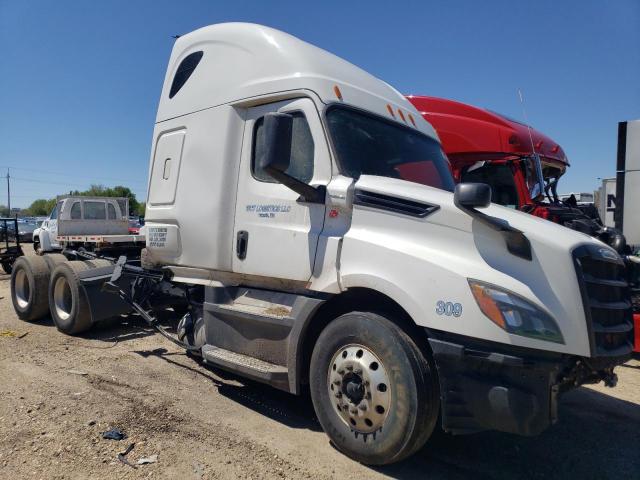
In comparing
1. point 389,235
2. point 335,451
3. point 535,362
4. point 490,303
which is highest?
point 389,235

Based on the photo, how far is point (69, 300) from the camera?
23.2 feet

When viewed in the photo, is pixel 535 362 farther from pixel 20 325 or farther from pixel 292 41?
pixel 20 325

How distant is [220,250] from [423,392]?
225cm

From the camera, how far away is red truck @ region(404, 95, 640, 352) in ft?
22.9

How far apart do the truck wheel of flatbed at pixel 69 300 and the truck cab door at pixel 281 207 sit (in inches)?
131

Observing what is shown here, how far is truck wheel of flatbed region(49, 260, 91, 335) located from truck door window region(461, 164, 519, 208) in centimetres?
574

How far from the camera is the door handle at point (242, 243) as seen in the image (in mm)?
4273

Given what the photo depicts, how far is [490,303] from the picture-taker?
285 centimetres

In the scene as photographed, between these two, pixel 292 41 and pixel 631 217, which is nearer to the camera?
pixel 292 41

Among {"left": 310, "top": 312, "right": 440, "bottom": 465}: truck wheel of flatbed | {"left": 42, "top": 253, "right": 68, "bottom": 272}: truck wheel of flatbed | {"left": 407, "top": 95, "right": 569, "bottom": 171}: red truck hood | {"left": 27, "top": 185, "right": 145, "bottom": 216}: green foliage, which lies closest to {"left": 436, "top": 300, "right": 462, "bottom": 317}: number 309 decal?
{"left": 310, "top": 312, "right": 440, "bottom": 465}: truck wheel of flatbed

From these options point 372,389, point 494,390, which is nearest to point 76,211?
point 372,389

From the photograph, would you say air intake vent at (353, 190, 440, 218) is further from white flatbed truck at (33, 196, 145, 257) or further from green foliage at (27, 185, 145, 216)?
green foliage at (27, 185, 145, 216)

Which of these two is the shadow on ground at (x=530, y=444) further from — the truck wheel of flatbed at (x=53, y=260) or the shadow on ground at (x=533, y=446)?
the truck wheel of flatbed at (x=53, y=260)

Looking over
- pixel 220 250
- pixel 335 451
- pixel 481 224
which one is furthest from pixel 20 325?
pixel 481 224
